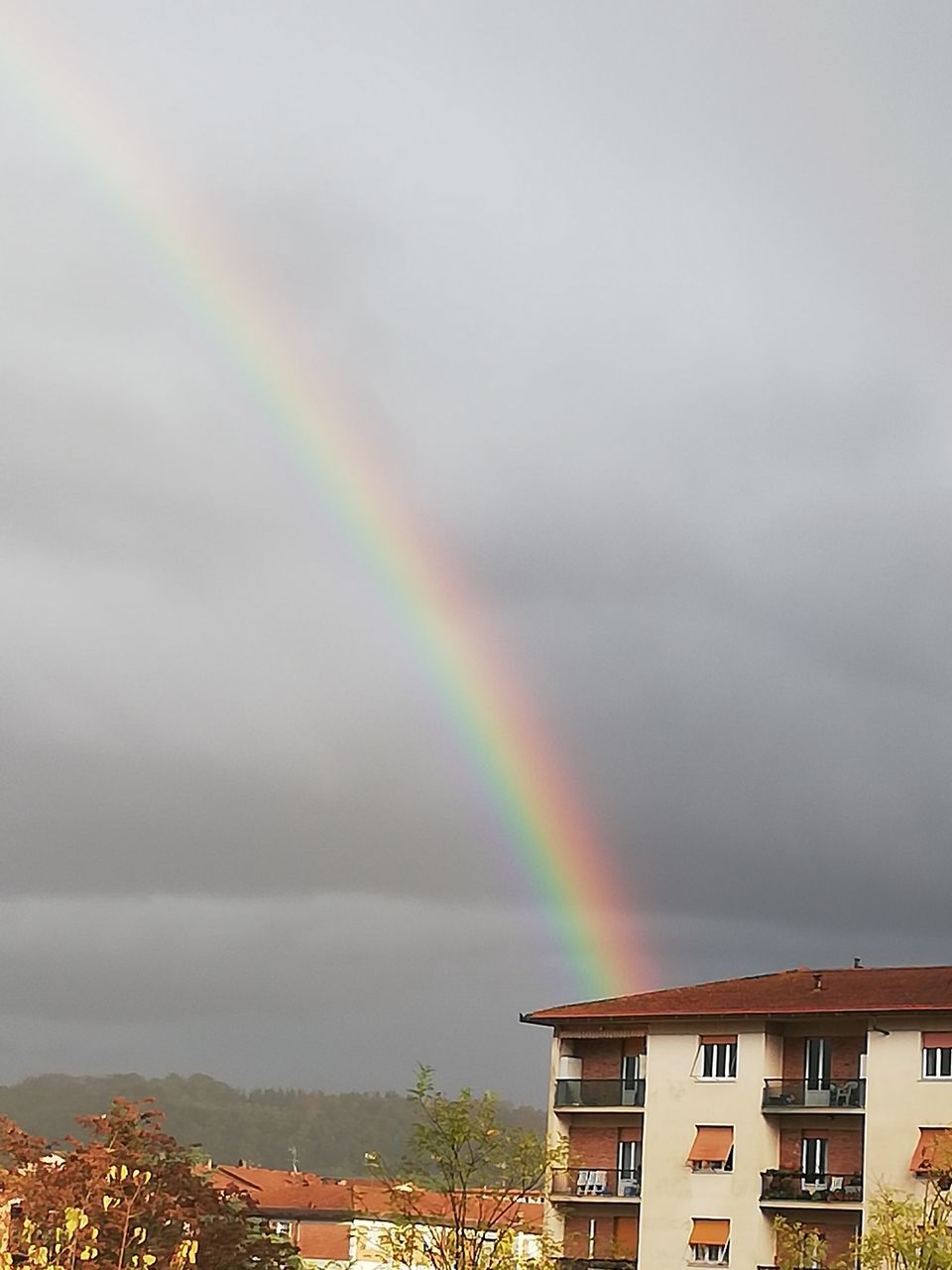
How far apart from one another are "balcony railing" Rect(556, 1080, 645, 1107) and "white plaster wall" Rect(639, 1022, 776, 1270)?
755mm

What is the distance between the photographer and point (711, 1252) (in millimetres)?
63375

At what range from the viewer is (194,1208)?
1590 inches

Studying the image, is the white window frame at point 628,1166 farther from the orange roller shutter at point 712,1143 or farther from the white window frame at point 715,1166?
the white window frame at point 715,1166

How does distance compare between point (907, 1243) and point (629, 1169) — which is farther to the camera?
point (629, 1169)

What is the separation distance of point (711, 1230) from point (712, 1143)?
298 cm

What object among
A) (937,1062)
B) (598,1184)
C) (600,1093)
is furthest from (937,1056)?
(598,1184)

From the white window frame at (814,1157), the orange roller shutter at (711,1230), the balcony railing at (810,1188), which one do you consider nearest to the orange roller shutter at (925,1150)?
the balcony railing at (810,1188)

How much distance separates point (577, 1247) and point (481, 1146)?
1280 inches

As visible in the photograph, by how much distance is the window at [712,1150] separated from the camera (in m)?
64.2

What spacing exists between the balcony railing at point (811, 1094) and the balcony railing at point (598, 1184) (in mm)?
5810

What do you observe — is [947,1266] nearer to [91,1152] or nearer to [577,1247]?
[91,1152]

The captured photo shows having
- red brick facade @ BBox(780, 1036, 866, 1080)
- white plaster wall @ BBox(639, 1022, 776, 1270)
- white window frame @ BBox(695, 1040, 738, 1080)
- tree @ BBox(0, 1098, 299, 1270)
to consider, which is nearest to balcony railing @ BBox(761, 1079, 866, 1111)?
red brick facade @ BBox(780, 1036, 866, 1080)

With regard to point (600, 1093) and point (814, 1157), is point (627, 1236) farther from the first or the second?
point (814, 1157)

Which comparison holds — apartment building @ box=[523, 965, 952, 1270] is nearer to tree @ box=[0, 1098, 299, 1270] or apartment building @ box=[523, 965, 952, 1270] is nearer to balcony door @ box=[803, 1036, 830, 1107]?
balcony door @ box=[803, 1036, 830, 1107]
